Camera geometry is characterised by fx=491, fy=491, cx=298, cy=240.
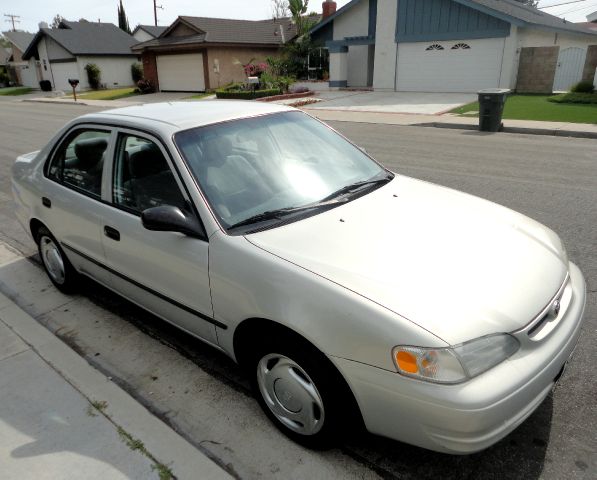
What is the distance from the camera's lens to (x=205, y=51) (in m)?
31.6

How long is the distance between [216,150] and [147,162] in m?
0.54

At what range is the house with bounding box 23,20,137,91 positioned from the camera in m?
42.5

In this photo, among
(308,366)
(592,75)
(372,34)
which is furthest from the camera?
(372,34)

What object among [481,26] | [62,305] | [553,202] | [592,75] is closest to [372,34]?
[481,26]

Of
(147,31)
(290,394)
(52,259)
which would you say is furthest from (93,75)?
(290,394)

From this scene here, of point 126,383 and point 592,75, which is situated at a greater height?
point 592,75

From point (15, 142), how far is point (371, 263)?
47.0 feet

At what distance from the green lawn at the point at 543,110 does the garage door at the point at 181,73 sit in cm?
1965

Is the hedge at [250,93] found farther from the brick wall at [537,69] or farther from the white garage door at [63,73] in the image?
the white garage door at [63,73]

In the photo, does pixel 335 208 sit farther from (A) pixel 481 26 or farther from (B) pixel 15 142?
(A) pixel 481 26

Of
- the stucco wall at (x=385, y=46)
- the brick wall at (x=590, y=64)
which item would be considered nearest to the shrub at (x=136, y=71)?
the stucco wall at (x=385, y=46)

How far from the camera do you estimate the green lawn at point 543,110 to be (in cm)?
1501

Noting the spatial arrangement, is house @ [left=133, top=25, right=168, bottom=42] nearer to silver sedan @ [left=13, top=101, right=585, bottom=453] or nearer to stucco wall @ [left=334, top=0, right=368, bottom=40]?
stucco wall @ [left=334, top=0, right=368, bottom=40]

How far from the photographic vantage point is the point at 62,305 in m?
4.29
